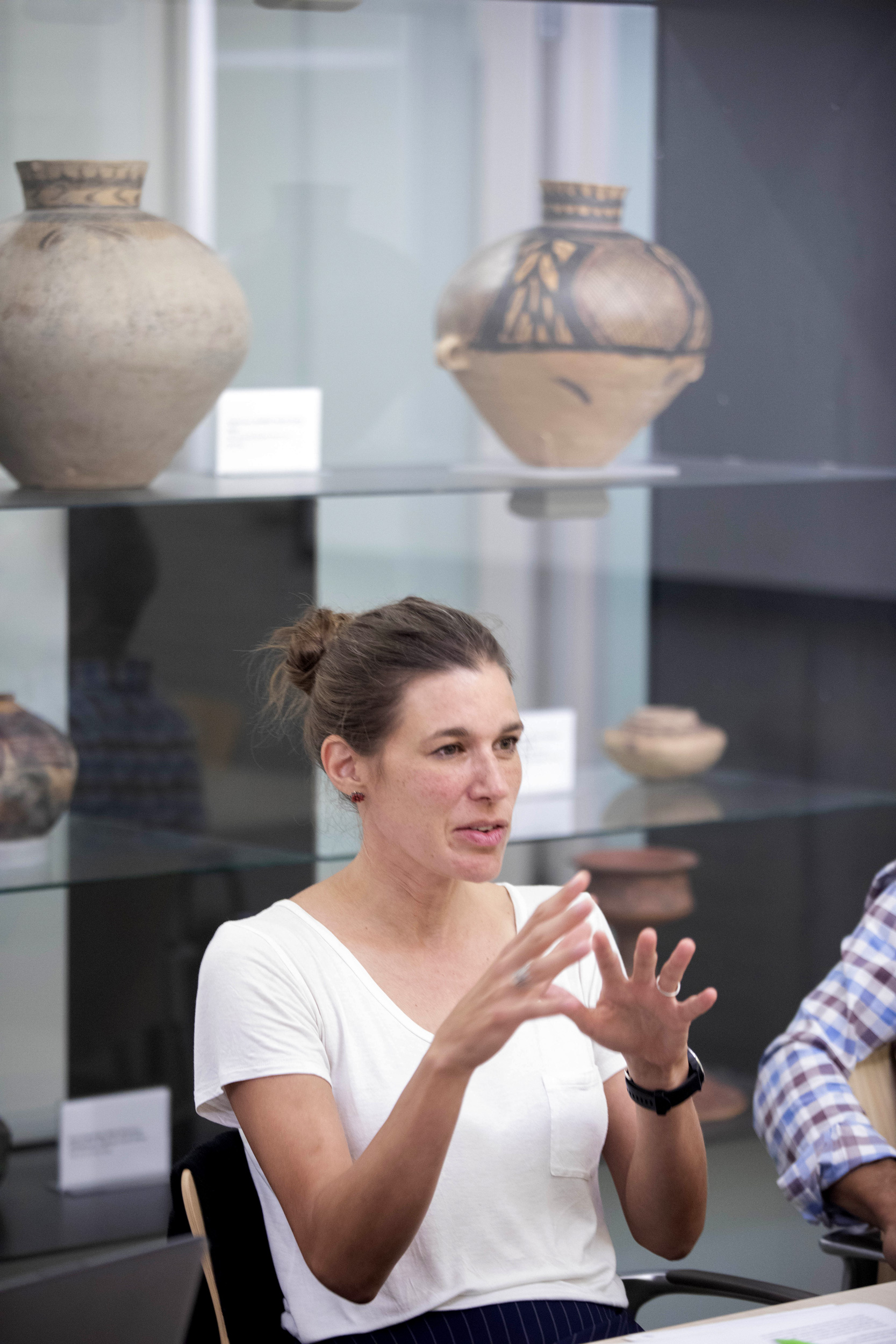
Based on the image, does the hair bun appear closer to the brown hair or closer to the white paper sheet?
the brown hair

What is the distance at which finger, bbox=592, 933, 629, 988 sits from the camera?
123 centimetres

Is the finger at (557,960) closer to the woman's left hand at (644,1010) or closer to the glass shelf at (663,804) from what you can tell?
the woman's left hand at (644,1010)

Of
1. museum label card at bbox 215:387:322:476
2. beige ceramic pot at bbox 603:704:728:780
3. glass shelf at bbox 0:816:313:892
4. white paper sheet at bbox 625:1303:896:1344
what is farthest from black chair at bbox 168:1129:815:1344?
beige ceramic pot at bbox 603:704:728:780

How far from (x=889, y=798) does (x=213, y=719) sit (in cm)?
109

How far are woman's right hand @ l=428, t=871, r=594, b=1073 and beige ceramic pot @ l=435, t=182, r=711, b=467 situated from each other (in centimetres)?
138

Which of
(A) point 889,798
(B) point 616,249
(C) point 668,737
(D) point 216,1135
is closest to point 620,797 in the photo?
(C) point 668,737

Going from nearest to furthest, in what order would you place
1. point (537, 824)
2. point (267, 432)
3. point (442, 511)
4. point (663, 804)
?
point (267, 432), point (537, 824), point (663, 804), point (442, 511)

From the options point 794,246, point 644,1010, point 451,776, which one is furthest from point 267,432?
point 644,1010

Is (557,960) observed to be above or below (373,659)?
below

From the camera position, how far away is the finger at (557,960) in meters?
1.11

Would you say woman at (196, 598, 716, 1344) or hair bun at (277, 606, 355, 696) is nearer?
woman at (196, 598, 716, 1344)

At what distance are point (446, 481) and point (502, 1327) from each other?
4.35 feet

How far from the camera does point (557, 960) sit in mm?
1115

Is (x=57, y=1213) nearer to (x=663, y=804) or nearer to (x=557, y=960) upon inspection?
(x=663, y=804)
